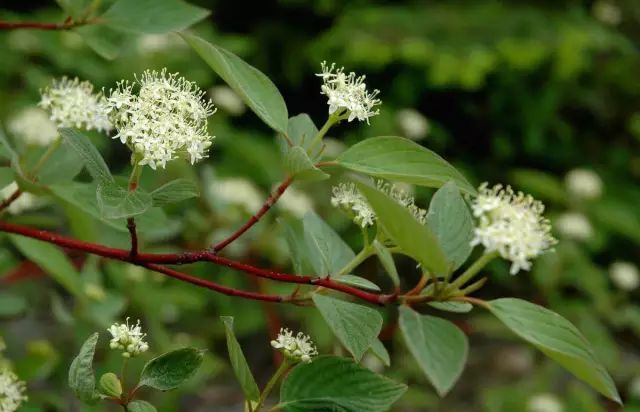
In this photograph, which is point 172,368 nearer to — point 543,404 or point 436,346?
point 436,346

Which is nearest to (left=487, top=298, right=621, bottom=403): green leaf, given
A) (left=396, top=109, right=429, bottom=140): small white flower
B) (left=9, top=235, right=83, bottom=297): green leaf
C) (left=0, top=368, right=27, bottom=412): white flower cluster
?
(left=0, top=368, right=27, bottom=412): white flower cluster

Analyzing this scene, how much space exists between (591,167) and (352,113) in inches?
105

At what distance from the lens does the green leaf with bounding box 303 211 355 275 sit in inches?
23.7

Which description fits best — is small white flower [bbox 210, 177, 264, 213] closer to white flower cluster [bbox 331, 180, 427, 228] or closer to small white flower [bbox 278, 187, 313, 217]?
small white flower [bbox 278, 187, 313, 217]

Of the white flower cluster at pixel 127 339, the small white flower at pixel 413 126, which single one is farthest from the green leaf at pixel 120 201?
the small white flower at pixel 413 126

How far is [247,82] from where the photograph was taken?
58 cm

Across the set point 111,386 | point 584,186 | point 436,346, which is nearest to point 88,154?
point 111,386

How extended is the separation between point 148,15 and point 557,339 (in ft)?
1.64

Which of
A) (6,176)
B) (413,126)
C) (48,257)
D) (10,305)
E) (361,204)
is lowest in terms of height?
(413,126)

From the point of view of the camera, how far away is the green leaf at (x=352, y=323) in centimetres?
53

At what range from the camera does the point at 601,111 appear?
132 inches

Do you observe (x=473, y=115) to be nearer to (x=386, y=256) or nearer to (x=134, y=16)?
(x=134, y=16)

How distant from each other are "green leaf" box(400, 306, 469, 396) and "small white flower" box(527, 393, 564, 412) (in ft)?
5.12

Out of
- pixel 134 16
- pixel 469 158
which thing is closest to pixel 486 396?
pixel 469 158
